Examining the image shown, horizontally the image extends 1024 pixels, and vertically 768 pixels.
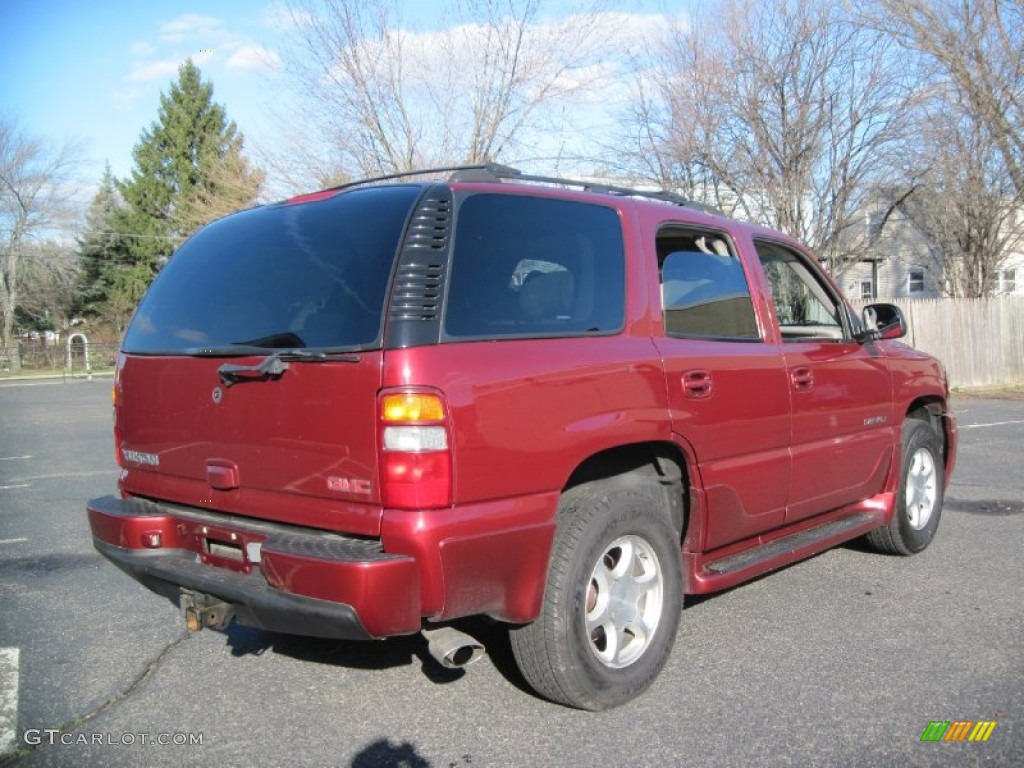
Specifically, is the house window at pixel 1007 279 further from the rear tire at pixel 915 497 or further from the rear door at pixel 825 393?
the rear door at pixel 825 393

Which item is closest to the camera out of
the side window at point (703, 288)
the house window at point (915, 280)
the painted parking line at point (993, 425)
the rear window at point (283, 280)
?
the rear window at point (283, 280)

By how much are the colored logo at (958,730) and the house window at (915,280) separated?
3630 centimetres

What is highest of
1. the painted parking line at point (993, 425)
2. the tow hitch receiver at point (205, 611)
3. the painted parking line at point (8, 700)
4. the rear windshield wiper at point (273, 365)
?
the rear windshield wiper at point (273, 365)

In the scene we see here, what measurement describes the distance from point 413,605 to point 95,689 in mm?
1765

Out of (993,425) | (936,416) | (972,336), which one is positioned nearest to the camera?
(936,416)

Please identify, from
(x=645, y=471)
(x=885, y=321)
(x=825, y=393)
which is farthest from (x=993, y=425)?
(x=645, y=471)

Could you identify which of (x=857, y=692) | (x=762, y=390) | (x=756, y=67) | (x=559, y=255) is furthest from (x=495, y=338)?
(x=756, y=67)

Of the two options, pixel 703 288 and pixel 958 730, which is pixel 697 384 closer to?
pixel 703 288

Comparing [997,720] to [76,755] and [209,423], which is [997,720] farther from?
[76,755]

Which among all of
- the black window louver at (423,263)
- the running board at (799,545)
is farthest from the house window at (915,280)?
the black window louver at (423,263)

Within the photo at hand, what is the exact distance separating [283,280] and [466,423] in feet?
3.19

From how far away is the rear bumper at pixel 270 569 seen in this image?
280cm

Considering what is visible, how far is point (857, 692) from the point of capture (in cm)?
356

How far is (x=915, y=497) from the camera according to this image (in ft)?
18.2
